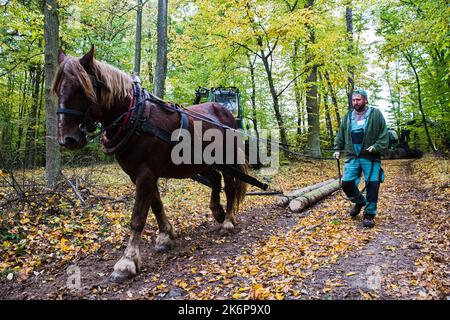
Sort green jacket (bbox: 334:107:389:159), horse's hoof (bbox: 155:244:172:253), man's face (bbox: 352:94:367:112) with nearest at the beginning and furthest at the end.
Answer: horse's hoof (bbox: 155:244:172:253) < green jacket (bbox: 334:107:389:159) < man's face (bbox: 352:94:367:112)

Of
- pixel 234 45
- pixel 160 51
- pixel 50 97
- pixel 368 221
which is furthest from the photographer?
pixel 234 45

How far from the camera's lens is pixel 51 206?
520 cm

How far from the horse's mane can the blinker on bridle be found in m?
0.05

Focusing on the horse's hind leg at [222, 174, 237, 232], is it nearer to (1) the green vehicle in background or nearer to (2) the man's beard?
(2) the man's beard

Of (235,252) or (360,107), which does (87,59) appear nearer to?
(235,252)

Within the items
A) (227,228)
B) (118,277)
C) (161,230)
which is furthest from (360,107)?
(118,277)

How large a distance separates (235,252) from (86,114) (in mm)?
2517

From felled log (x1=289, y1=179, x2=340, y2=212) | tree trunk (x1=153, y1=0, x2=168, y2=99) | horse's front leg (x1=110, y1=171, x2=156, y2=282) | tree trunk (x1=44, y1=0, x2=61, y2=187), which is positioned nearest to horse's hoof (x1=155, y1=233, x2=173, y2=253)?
horse's front leg (x1=110, y1=171, x2=156, y2=282)

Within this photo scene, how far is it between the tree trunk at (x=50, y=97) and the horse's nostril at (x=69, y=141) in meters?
4.04

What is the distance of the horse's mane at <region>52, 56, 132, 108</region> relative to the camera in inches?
112

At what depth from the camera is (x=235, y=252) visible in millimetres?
4062
